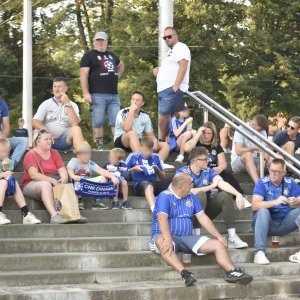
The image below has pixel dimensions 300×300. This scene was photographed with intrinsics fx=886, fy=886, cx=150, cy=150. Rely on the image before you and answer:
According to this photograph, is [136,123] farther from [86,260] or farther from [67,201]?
[86,260]

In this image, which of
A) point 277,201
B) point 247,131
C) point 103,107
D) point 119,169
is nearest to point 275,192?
point 277,201

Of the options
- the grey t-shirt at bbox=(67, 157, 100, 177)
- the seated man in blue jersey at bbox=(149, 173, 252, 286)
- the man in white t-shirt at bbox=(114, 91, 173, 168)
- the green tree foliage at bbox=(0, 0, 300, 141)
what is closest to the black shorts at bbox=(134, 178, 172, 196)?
the grey t-shirt at bbox=(67, 157, 100, 177)

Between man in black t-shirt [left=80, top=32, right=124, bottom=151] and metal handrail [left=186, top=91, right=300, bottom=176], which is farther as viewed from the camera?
man in black t-shirt [left=80, top=32, right=124, bottom=151]

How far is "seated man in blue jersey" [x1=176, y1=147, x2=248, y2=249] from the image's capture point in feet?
35.2

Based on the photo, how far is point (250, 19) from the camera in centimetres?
3406

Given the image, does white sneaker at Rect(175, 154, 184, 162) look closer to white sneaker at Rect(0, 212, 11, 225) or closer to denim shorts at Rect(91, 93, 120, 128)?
denim shorts at Rect(91, 93, 120, 128)

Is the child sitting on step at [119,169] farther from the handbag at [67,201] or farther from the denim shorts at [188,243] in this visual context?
the denim shorts at [188,243]

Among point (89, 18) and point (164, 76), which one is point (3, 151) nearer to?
point (164, 76)

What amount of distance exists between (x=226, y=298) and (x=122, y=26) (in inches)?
944

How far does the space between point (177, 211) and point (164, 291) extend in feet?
3.43

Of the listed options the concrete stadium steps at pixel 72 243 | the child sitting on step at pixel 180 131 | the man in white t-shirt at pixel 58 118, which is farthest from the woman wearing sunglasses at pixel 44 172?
the child sitting on step at pixel 180 131

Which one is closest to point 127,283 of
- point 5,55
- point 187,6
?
point 187,6

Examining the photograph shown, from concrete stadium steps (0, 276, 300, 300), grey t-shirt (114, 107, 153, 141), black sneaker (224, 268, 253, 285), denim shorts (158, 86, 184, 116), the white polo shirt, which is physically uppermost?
the white polo shirt

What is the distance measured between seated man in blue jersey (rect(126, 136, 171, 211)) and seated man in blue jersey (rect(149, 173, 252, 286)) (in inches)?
39.2
